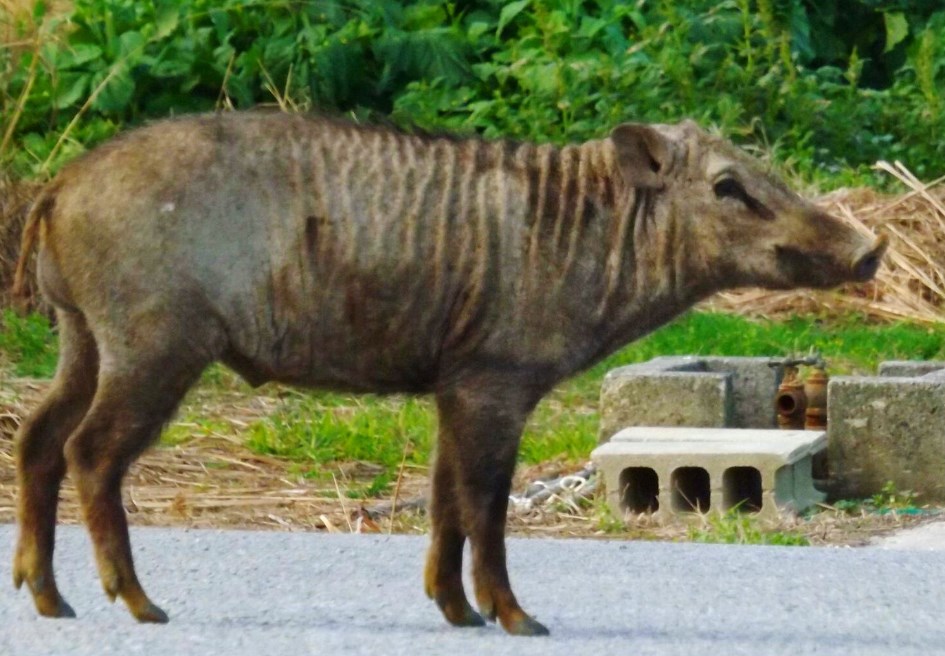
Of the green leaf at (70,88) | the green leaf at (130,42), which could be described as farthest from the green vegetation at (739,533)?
the green leaf at (130,42)

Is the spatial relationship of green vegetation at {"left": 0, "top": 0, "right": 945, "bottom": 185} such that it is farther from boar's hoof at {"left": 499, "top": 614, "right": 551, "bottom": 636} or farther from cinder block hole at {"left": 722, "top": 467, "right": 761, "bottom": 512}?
boar's hoof at {"left": 499, "top": 614, "right": 551, "bottom": 636}

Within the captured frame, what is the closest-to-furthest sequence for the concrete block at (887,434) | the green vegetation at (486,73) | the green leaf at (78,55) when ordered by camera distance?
1. the concrete block at (887,434)
2. the green vegetation at (486,73)
3. the green leaf at (78,55)

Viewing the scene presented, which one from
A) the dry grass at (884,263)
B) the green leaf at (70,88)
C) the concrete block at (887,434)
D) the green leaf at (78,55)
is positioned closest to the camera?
the concrete block at (887,434)

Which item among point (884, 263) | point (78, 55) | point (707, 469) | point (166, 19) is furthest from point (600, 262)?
point (166, 19)

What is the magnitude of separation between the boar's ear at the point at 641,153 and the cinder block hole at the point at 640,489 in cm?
245

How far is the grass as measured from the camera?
9703 mm

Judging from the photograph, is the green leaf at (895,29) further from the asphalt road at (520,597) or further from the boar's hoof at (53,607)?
the boar's hoof at (53,607)

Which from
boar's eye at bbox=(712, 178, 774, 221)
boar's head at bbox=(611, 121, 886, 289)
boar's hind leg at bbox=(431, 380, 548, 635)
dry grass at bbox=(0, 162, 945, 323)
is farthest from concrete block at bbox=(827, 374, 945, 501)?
boar's hind leg at bbox=(431, 380, 548, 635)

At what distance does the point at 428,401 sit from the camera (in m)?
10.4

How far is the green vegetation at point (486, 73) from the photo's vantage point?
13.9m

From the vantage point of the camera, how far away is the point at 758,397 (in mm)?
9820

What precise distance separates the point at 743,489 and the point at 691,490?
22cm

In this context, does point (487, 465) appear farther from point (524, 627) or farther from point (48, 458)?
point (48, 458)

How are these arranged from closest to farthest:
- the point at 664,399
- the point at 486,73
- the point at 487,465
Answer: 1. the point at 487,465
2. the point at 664,399
3. the point at 486,73
